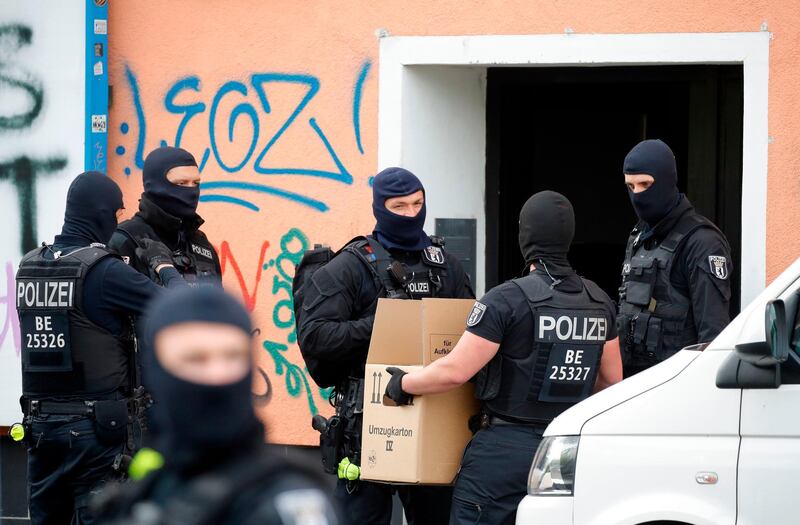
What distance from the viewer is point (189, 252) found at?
239 inches

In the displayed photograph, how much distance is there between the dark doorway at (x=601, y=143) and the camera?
7473mm

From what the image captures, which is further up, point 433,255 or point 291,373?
point 433,255

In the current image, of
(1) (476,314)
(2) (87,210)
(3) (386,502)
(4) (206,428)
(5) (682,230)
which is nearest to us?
(4) (206,428)

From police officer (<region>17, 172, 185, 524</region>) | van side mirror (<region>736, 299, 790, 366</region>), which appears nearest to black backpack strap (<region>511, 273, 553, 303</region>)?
van side mirror (<region>736, 299, 790, 366</region>)

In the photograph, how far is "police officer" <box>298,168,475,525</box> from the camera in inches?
202

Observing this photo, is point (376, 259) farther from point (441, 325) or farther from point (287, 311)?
point (287, 311)

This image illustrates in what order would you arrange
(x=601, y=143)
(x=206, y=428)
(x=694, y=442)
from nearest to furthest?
(x=206, y=428) < (x=694, y=442) < (x=601, y=143)

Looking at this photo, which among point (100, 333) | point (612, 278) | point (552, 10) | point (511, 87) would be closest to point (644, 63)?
point (552, 10)

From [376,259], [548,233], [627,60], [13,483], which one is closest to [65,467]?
[376,259]

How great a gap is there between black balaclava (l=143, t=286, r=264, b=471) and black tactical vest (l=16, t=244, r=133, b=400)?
3.28m

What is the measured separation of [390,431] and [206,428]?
9.24ft

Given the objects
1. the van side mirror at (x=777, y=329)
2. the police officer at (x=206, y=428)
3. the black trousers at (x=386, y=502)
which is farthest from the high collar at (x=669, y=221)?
the police officer at (x=206, y=428)

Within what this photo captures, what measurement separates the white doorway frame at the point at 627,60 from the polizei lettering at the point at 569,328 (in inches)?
97.2

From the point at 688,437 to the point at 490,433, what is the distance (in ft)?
2.64
